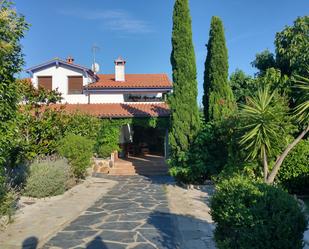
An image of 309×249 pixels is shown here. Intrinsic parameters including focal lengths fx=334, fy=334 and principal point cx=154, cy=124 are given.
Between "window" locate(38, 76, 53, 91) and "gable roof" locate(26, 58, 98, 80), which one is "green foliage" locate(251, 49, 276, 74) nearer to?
"gable roof" locate(26, 58, 98, 80)

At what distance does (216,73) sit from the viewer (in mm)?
14398

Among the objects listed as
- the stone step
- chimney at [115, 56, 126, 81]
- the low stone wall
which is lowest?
the stone step

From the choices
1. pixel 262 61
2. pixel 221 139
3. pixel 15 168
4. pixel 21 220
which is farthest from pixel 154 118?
pixel 21 220

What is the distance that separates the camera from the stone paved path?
22.5ft

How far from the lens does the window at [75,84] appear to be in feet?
84.2

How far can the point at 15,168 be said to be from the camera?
1261 cm

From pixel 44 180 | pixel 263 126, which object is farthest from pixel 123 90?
pixel 263 126

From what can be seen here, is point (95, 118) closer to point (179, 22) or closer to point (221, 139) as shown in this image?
point (179, 22)

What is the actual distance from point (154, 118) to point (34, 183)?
1117 cm

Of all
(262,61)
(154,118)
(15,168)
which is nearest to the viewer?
(15,168)

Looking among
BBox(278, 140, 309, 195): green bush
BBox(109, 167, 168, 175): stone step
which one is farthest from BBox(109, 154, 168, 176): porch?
BBox(278, 140, 309, 195): green bush

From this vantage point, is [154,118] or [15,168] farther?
[154,118]

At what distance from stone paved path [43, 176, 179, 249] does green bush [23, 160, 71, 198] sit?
5.63 feet

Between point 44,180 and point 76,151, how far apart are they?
3310mm
